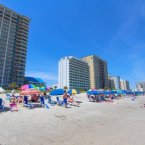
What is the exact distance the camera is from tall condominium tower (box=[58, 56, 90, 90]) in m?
137

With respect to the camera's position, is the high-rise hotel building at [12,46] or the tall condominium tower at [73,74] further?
the tall condominium tower at [73,74]

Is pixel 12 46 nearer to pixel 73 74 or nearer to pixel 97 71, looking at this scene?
pixel 73 74

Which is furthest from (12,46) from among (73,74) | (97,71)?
(97,71)

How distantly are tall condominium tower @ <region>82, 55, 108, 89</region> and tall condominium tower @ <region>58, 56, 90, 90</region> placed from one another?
930cm

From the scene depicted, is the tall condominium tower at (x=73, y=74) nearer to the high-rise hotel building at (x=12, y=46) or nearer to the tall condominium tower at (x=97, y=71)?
the tall condominium tower at (x=97, y=71)

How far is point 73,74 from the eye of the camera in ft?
462

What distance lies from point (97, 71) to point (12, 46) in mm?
99458

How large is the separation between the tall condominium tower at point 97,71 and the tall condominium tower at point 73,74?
366 inches

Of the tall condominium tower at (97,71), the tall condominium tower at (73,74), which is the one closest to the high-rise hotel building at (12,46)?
the tall condominium tower at (73,74)

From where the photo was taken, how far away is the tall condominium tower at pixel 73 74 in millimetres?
137000

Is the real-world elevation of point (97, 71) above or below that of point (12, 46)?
below

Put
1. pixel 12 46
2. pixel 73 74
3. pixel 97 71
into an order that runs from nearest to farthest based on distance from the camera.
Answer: pixel 12 46 → pixel 73 74 → pixel 97 71

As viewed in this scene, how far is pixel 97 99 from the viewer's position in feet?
114

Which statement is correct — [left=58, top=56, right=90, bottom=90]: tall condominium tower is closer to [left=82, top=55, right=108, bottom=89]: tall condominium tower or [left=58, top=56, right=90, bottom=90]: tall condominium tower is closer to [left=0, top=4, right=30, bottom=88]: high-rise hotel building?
[left=82, top=55, right=108, bottom=89]: tall condominium tower
